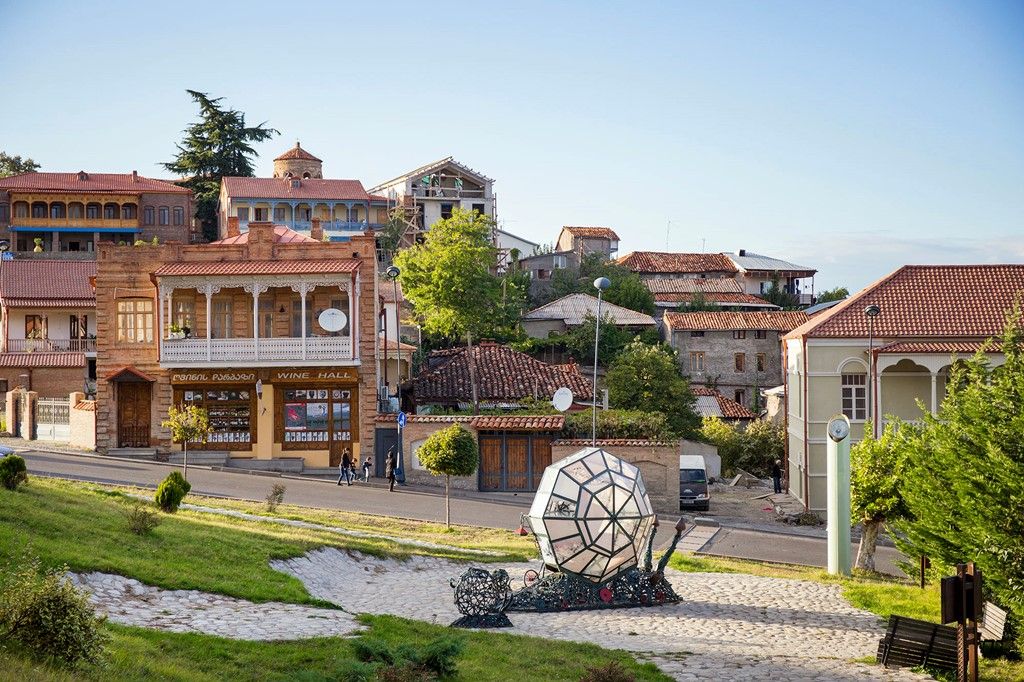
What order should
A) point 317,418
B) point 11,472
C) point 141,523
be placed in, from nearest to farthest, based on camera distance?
point 141,523 < point 11,472 < point 317,418

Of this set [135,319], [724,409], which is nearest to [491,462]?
[135,319]

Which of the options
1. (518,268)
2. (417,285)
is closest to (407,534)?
(417,285)

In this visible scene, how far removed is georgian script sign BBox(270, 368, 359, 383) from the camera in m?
39.3

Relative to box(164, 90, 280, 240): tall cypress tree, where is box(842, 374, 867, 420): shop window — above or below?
below

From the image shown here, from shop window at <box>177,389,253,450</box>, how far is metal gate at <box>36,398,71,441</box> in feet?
15.9

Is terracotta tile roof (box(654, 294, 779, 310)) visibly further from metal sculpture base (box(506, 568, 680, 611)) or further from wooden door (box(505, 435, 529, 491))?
metal sculpture base (box(506, 568, 680, 611))

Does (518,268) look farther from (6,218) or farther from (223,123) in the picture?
(6,218)

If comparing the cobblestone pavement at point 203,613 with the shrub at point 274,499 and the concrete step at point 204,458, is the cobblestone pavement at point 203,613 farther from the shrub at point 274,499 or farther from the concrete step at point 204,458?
the concrete step at point 204,458

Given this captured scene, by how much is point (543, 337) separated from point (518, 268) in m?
14.6

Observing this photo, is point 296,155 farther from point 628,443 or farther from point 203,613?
point 203,613

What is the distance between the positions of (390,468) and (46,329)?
27.9 meters

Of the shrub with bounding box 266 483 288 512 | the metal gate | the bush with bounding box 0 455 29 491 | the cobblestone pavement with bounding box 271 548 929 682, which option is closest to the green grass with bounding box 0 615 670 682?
the cobblestone pavement with bounding box 271 548 929 682

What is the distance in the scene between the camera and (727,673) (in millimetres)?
15305

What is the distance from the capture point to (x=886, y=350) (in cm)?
3859
